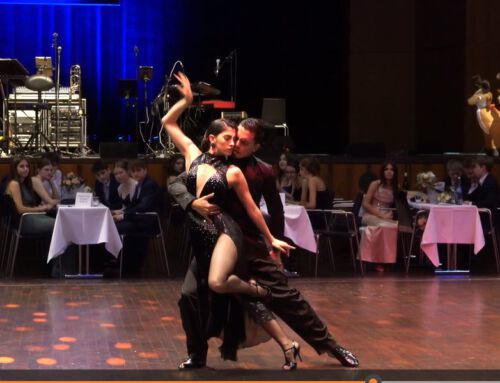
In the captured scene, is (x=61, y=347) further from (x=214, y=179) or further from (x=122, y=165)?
(x=122, y=165)

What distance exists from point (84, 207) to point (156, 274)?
121 cm

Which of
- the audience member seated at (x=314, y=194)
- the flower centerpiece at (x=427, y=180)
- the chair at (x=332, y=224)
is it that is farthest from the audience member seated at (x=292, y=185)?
the flower centerpiece at (x=427, y=180)

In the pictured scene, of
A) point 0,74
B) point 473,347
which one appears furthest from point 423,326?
point 0,74

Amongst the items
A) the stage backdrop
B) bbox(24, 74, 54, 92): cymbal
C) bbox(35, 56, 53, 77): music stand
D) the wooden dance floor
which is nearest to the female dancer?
the wooden dance floor

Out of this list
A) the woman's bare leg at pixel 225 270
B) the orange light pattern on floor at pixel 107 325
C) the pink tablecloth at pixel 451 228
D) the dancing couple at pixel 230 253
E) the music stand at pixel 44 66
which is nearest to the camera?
the woman's bare leg at pixel 225 270

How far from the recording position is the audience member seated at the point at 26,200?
410 inches

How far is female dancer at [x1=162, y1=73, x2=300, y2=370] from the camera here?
223 inches

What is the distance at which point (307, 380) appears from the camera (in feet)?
18.9

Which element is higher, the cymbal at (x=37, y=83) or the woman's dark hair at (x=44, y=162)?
the cymbal at (x=37, y=83)

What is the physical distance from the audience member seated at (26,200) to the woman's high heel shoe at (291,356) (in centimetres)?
492

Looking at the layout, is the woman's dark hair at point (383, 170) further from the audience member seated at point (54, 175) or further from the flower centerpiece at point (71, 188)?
the audience member seated at point (54, 175)

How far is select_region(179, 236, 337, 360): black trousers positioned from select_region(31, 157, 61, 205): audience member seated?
5039 millimetres

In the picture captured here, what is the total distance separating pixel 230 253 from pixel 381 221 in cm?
555

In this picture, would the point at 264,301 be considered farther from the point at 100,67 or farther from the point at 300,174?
the point at 100,67
